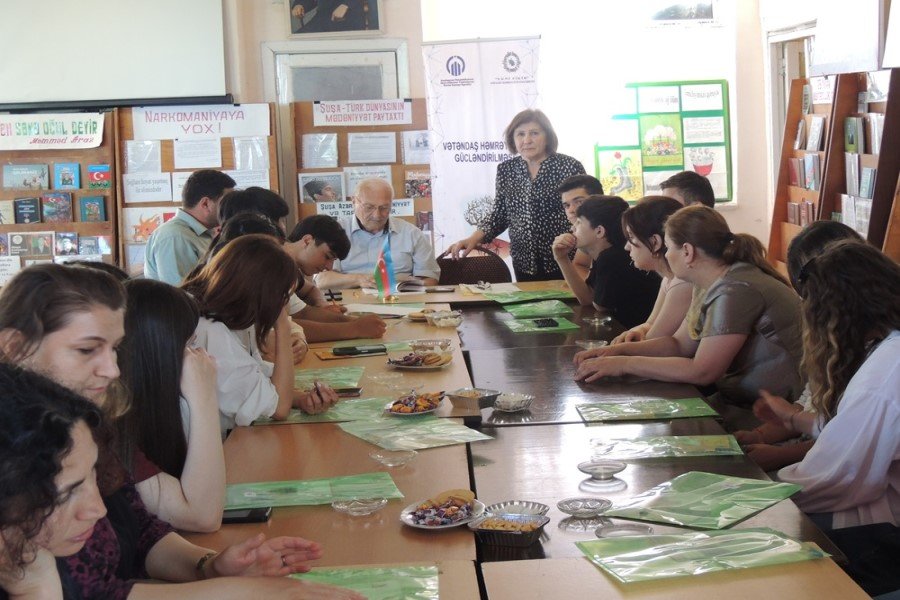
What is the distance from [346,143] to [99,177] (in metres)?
1.75

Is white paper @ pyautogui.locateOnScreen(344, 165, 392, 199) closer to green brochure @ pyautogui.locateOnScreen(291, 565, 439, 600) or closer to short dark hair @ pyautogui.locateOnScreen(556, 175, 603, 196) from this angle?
short dark hair @ pyautogui.locateOnScreen(556, 175, 603, 196)

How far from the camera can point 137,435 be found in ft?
7.10

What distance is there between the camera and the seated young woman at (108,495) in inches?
65.1

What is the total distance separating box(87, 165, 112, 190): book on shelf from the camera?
728cm

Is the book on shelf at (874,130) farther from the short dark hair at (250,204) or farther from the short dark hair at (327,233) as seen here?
the short dark hair at (250,204)

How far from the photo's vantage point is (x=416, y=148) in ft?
24.5

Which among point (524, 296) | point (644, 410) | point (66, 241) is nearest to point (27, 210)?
point (66, 241)

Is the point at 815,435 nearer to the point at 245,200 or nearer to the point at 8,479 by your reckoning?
the point at 8,479

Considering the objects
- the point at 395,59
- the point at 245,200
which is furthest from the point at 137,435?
the point at 395,59

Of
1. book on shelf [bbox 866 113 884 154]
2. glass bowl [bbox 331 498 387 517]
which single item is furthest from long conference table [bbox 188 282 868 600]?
book on shelf [bbox 866 113 884 154]

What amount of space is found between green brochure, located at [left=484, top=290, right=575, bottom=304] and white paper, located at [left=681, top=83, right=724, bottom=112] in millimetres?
3177

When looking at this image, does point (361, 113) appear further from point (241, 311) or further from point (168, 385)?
point (168, 385)

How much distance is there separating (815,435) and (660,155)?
17.0 feet

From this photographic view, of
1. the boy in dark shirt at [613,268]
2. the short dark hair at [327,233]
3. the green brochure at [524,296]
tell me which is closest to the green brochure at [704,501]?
the boy in dark shirt at [613,268]
